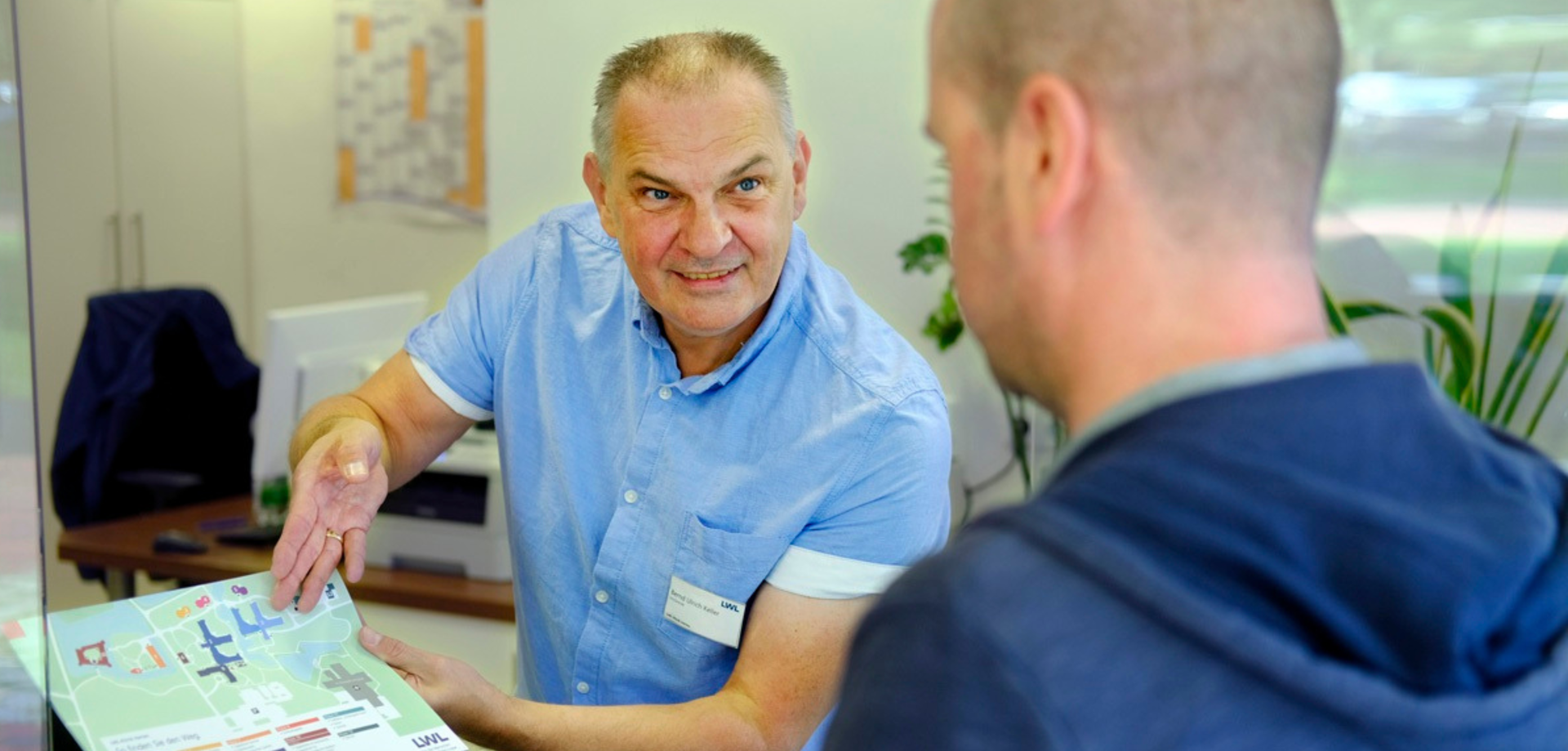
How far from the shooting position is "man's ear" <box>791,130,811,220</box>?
5.97 feet

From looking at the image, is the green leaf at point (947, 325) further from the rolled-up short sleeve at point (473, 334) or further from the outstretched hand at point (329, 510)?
the outstretched hand at point (329, 510)

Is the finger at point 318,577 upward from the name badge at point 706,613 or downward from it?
upward

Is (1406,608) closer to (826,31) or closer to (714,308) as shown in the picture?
(714,308)

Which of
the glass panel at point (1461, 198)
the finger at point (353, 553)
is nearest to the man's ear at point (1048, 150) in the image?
the finger at point (353, 553)

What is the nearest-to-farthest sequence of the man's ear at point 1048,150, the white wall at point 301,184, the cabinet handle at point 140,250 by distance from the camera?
the man's ear at point 1048,150
the cabinet handle at point 140,250
the white wall at point 301,184

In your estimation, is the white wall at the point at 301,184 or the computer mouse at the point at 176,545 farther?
the white wall at the point at 301,184

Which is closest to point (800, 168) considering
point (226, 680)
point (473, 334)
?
point (473, 334)

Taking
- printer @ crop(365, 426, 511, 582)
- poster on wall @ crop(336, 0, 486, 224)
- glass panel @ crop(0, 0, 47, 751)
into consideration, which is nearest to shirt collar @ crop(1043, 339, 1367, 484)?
glass panel @ crop(0, 0, 47, 751)

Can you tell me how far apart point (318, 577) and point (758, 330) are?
0.59 metres

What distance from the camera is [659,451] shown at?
1.80 metres

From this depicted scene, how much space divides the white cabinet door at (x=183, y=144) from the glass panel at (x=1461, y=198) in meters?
4.67

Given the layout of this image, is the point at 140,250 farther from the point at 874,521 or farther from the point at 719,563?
the point at 874,521

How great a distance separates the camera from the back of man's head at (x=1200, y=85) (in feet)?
2.44

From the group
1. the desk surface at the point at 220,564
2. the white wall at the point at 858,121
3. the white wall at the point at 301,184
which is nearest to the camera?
the desk surface at the point at 220,564
